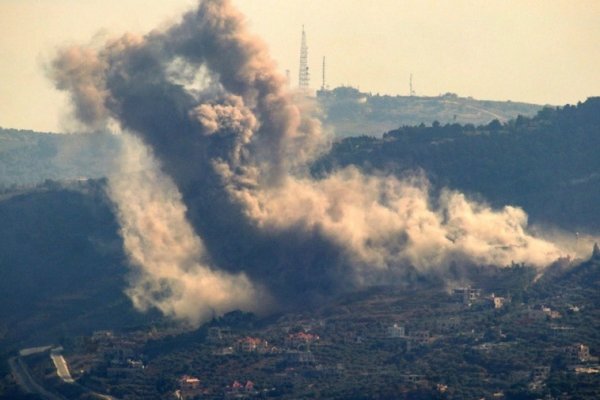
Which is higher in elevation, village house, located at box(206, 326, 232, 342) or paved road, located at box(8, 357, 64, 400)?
village house, located at box(206, 326, 232, 342)

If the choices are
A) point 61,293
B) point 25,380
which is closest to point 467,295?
point 25,380

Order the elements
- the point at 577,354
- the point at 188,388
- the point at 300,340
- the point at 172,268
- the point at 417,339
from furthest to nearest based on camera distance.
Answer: the point at 172,268 < the point at 300,340 < the point at 417,339 < the point at 188,388 < the point at 577,354

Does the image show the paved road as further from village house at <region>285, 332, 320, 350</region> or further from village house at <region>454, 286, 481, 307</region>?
village house at <region>454, 286, 481, 307</region>

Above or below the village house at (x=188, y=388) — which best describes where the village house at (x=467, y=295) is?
above

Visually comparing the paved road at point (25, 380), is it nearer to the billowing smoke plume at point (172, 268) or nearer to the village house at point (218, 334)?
the village house at point (218, 334)

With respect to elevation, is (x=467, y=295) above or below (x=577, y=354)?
above

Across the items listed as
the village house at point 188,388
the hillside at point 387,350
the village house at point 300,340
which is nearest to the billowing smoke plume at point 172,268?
the hillside at point 387,350

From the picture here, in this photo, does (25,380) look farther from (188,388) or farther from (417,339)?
(417,339)

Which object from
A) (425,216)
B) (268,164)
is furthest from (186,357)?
(425,216)

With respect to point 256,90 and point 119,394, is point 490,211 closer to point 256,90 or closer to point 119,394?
point 256,90

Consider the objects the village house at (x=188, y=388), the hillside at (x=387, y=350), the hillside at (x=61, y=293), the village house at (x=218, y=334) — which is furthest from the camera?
the hillside at (x=61, y=293)

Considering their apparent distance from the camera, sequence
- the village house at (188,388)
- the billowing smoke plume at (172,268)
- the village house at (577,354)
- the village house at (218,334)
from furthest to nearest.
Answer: the billowing smoke plume at (172,268) < the village house at (218,334) < the village house at (188,388) < the village house at (577,354)

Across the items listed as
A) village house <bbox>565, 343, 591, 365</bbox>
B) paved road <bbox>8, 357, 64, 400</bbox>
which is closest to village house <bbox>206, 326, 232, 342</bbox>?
paved road <bbox>8, 357, 64, 400</bbox>
